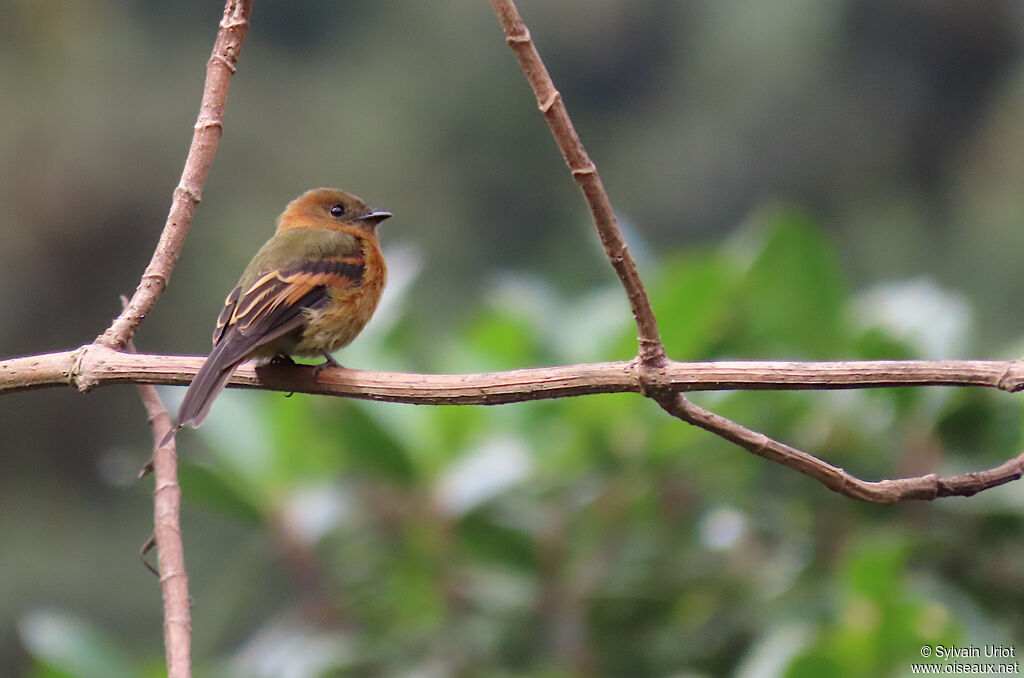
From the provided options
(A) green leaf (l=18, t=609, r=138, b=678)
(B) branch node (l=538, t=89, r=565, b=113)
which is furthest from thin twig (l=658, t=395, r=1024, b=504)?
(A) green leaf (l=18, t=609, r=138, b=678)

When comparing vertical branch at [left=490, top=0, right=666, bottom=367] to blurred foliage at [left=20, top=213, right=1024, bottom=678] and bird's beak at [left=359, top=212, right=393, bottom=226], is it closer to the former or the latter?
blurred foliage at [left=20, top=213, right=1024, bottom=678]

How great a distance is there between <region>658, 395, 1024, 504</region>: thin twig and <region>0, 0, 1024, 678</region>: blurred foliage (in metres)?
0.81

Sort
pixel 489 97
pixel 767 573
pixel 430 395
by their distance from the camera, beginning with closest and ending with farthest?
pixel 430 395, pixel 767 573, pixel 489 97

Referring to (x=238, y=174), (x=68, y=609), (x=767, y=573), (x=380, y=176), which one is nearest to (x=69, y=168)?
(x=238, y=174)

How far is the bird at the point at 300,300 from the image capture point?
2750mm

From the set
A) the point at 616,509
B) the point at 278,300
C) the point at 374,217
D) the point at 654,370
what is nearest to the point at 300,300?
the point at 278,300

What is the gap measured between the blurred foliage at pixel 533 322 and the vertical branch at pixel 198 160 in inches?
42.8

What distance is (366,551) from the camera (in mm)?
3770

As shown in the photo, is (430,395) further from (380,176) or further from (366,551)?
(380,176)

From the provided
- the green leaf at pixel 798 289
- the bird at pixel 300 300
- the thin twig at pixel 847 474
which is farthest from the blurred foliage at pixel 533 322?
the thin twig at pixel 847 474

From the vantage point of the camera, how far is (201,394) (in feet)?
7.73

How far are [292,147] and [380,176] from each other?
1048 millimetres

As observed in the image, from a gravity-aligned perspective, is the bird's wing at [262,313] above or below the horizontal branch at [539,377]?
above

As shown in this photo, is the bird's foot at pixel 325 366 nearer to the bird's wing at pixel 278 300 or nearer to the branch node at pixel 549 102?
the bird's wing at pixel 278 300
